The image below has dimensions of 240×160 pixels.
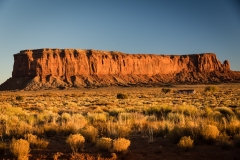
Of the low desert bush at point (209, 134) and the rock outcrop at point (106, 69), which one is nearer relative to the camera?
the low desert bush at point (209, 134)

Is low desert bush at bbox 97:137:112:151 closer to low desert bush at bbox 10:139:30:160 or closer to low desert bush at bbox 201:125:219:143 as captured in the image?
low desert bush at bbox 10:139:30:160

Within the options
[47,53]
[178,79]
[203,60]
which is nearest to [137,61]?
[178,79]

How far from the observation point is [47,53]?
450ft

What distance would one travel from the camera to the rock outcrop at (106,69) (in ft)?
411

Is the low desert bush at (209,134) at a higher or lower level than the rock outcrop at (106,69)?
lower

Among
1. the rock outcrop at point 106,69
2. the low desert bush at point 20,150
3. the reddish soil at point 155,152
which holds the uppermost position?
the rock outcrop at point 106,69

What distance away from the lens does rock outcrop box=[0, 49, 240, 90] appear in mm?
125375

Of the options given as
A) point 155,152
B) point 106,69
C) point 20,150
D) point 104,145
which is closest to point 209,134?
point 155,152

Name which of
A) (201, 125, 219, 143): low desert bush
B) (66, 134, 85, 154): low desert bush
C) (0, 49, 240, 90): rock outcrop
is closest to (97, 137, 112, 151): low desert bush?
(66, 134, 85, 154): low desert bush

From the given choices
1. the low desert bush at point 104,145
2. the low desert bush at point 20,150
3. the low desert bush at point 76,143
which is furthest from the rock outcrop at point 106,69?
the low desert bush at point 104,145

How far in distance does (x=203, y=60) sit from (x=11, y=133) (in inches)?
6268

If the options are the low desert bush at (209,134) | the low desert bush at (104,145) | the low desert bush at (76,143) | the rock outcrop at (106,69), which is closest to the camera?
the low desert bush at (104,145)

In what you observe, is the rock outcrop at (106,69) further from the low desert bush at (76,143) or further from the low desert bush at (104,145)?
the low desert bush at (104,145)

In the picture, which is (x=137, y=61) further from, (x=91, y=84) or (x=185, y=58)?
(x=91, y=84)
